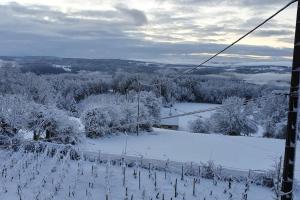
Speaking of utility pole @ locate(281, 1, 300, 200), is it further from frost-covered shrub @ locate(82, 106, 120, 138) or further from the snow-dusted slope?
frost-covered shrub @ locate(82, 106, 120, 138)

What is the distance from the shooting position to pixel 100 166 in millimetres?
12289

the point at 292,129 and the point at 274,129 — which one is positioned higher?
the point at 292,129

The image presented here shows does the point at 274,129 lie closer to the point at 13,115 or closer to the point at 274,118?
the point at 274,118

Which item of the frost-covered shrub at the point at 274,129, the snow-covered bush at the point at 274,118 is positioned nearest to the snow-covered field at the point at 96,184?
the frost-covered shrub at the point at 274,129

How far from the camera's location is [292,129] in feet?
16.7

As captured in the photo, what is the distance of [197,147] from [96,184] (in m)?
22.0

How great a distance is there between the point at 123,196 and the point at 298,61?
564cm

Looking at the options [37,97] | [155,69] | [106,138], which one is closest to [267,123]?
[106,138]

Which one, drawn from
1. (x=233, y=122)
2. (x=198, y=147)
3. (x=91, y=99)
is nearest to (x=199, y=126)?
(x=233, y=122)

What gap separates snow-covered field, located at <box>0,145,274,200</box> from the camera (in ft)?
30.5

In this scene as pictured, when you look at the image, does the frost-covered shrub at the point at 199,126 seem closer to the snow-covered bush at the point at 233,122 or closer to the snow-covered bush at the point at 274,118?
the snow-covered bush at the point at 233,122

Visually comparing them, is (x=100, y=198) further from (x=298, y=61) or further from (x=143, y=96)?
(x=143, y=96)

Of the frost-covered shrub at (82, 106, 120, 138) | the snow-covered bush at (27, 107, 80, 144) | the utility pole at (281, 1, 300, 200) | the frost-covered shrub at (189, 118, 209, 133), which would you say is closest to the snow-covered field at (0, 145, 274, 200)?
the utility pole at (281, 1, 300, 200)

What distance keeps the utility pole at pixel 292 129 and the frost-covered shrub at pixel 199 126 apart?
1825 inches
